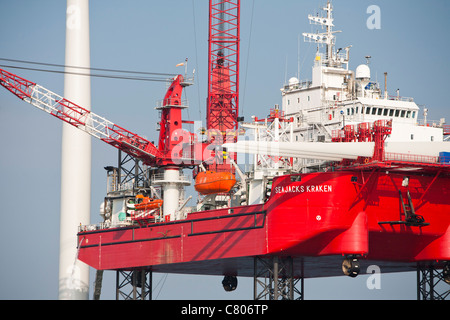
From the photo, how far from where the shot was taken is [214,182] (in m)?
57.2

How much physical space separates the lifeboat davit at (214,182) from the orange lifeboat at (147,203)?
11.0ft

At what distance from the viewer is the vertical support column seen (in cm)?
6359

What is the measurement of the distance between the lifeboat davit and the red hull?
5.96ft

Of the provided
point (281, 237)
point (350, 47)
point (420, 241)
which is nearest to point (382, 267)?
point (420, 241)

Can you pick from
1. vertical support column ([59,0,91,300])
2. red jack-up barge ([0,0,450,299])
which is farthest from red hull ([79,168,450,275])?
vertical support column ([59,0,91,300])

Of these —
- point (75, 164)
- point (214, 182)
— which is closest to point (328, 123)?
point (214, 182)

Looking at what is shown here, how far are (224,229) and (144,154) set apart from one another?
1007 cm

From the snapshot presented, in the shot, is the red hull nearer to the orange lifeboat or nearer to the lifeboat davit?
the lifeboat davit

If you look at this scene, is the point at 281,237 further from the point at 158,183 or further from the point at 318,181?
the point at 158,183

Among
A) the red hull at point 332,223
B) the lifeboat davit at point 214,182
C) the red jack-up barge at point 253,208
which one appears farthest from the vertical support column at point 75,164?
the red hull at point 332,223

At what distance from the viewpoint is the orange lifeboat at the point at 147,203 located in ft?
199

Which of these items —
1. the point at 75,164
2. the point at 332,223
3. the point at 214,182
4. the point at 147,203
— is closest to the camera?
the point at 332,223

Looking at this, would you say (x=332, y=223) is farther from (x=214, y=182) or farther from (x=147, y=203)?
(x=147, y=203)

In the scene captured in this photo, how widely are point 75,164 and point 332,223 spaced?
19.5m
